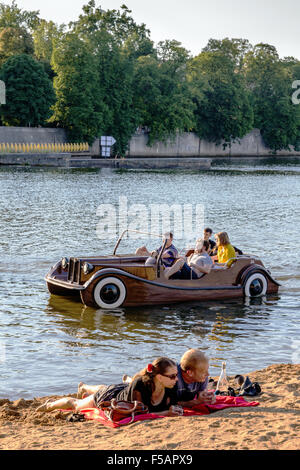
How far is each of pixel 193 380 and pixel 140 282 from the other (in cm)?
622

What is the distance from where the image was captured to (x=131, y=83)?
259 ft

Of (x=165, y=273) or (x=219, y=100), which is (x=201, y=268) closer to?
(x=165, y=273)

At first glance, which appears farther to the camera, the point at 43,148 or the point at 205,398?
the point at 43,148

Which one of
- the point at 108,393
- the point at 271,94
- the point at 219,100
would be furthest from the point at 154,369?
the point at 271,94

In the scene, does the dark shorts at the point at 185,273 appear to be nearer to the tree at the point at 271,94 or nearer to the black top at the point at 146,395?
the black top at the point at 146,395

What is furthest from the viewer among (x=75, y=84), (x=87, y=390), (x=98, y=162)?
(x=75, y=84)

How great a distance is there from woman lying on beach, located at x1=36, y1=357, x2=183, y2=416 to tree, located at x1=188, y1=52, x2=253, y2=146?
86.0 metres

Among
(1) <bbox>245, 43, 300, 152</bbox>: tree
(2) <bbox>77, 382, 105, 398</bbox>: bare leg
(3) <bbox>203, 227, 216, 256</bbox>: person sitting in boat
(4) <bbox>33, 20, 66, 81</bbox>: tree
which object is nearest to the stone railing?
(4) <bbox>33, 20, 66, 81</bbox>: tree

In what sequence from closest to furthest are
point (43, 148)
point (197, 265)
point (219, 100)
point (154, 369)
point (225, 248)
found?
point (154, 369)
point (197, 265)
point (225, 248)
point (43, 148)
point (219, 100)

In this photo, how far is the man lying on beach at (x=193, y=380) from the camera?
724 cm

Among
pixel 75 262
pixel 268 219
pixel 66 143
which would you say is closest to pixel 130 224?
pixel 268 219

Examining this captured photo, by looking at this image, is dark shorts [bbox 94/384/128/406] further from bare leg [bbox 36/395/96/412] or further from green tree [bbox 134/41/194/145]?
green tree [bbox 134/41/194/145]

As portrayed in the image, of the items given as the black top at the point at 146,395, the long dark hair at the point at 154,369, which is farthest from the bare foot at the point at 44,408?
the long dark hair at the point at 154,369
